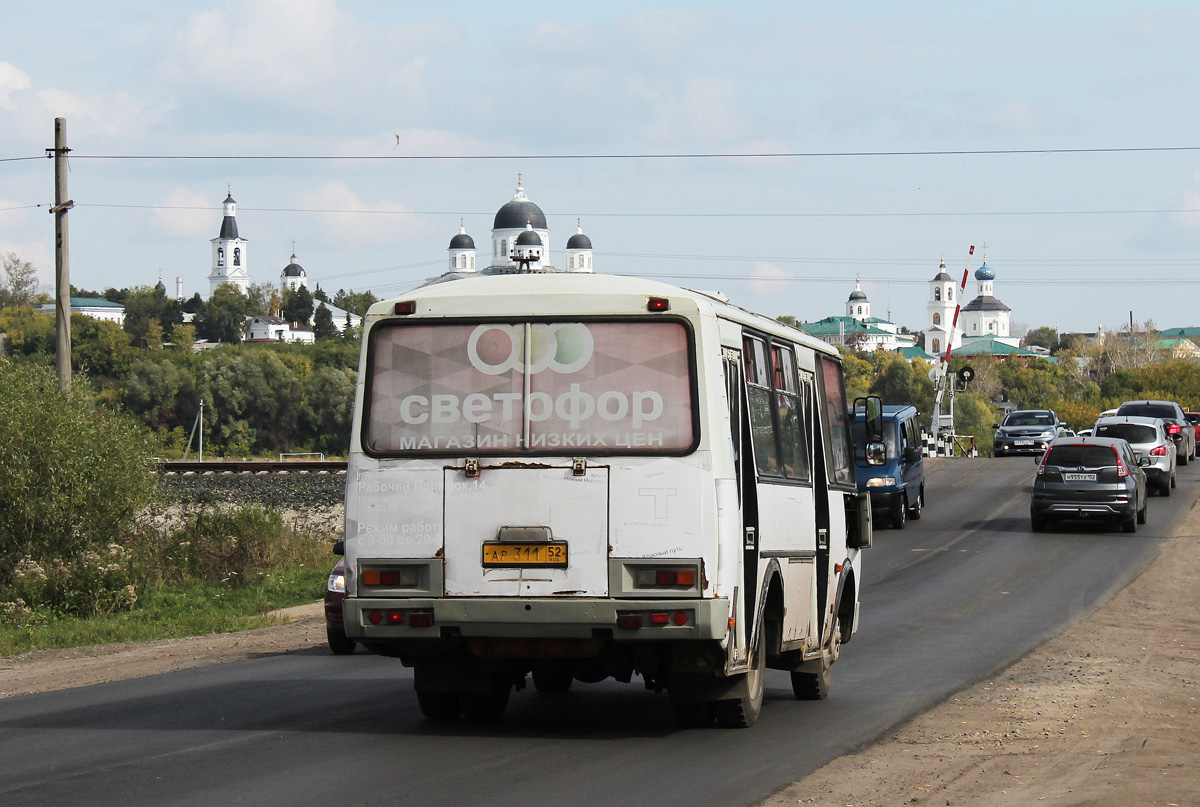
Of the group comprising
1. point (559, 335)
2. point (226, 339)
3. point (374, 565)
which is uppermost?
point (226, 339)

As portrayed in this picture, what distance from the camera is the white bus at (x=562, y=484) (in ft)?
28.4

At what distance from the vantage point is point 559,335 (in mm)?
9078

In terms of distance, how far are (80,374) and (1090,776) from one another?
25.3m

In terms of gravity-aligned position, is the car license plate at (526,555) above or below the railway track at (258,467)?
below

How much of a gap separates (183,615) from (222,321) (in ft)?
551

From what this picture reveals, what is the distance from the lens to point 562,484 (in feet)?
28.8

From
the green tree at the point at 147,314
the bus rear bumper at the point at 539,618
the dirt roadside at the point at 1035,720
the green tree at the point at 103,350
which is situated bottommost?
the dirt roadside at the point at 1035,720

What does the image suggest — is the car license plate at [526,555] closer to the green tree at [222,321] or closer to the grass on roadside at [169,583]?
the grass on roadside at [169,583]

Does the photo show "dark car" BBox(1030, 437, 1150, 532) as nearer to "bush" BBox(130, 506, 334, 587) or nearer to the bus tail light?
"bush" BBox(130, 506, 334, 587)

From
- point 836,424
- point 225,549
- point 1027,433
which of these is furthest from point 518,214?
point 836,424

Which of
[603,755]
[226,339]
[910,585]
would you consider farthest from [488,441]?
[226,339]

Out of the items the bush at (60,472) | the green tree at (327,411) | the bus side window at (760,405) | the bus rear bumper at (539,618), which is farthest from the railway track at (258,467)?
the green tree at (327,411)

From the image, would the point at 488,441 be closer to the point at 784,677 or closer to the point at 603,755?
the point at 603,755

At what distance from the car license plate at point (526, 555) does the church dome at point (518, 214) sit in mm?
168361
